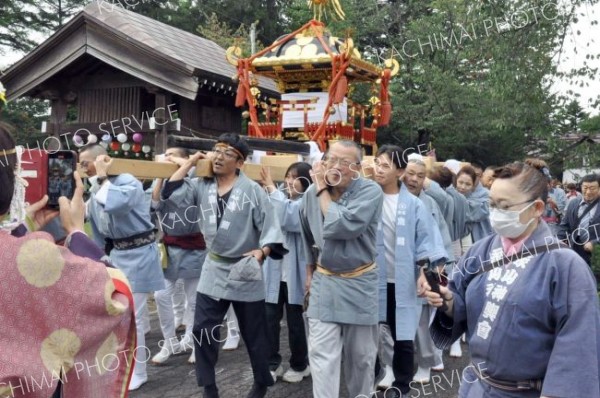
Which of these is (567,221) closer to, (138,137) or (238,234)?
(238,234)

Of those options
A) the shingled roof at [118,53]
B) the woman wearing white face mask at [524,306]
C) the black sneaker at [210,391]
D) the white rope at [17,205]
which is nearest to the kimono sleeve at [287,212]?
the black sneaker at [210,391]

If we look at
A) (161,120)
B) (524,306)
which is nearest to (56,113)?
(161,120)

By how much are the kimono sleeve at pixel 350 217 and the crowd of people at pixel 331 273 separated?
0.03ft

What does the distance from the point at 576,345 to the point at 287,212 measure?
349 centimetres

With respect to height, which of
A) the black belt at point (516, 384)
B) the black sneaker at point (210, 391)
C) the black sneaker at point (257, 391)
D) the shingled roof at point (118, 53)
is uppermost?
the shingled roof at point (118, 53)

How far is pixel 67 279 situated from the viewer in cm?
214

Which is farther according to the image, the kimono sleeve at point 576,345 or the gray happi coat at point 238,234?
the gray happi coat at point 238,234

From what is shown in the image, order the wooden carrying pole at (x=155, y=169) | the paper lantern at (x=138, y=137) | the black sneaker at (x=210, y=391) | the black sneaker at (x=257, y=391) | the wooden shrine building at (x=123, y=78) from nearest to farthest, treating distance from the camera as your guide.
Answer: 1. the wooden carrying pole at (x=155, y=169)
2. the black sneaker at (x=210, y=391)
3. the black sneaker at (x=257, y=391)
4. the wooden shrine building at (x=123, y=78)
5. the paper lantern at (x=138, y=137)

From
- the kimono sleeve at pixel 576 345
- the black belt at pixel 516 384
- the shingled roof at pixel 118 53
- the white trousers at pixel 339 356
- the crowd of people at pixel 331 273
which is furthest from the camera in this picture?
the shingled roof at pixel 118 53

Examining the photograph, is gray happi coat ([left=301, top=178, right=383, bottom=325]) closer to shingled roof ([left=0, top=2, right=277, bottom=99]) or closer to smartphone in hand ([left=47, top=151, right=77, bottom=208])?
smartphone in hand ([left=47, top=151, right=77, bottom=208])

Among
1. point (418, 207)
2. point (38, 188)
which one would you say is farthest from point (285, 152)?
point (38, 188)

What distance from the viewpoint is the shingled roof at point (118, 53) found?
941cm

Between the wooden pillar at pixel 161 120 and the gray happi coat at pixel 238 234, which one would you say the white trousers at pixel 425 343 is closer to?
the gray happi coat at pixel 238 234

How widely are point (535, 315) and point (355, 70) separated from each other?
8184mm
